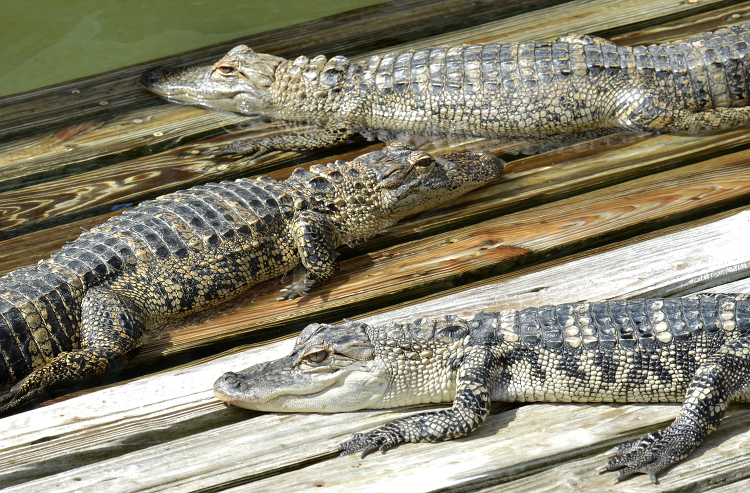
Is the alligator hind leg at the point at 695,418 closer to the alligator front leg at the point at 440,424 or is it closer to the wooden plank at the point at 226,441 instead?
the wooden plank at the point at 226,441

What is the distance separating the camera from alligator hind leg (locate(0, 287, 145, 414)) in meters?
3.06

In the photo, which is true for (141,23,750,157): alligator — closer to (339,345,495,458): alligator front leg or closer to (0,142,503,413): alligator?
(0,142,503,413): alligator

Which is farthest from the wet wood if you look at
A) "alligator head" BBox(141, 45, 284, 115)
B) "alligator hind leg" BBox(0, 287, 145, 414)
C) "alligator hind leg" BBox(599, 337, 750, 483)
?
"alligator hind leg" BBox(599, 337, 750, 483)

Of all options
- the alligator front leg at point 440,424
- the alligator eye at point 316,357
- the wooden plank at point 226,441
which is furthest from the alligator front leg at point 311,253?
the alligator front leg at point 440,424

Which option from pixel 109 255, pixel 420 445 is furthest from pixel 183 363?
pixel 420 445

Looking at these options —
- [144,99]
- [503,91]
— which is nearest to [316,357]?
[503,91]

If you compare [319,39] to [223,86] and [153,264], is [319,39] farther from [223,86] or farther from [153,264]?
[153,264]

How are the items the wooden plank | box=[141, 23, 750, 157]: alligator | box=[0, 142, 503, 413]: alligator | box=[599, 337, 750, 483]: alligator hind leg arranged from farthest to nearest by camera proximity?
box=[141, 23, 750, 157]: alligator, box=[0, 142, 503, 413]: alligator, the wooden plank, box=[599, 337, 750, 483]: alligator hind leg

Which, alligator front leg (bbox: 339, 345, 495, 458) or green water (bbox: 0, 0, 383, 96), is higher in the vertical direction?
green water (bbox: 0, 0, 383, 96)

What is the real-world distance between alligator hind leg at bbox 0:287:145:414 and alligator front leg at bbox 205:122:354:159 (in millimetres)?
1626

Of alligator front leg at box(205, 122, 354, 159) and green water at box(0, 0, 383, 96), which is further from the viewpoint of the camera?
green water at box(0, 0, 383, 96)

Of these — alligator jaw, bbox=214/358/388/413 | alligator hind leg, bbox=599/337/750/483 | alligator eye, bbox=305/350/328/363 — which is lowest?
alligator hind leg, bbox=599/337/750/483

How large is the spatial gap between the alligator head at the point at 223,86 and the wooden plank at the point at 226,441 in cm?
299

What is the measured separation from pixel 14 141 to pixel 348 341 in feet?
11.0
